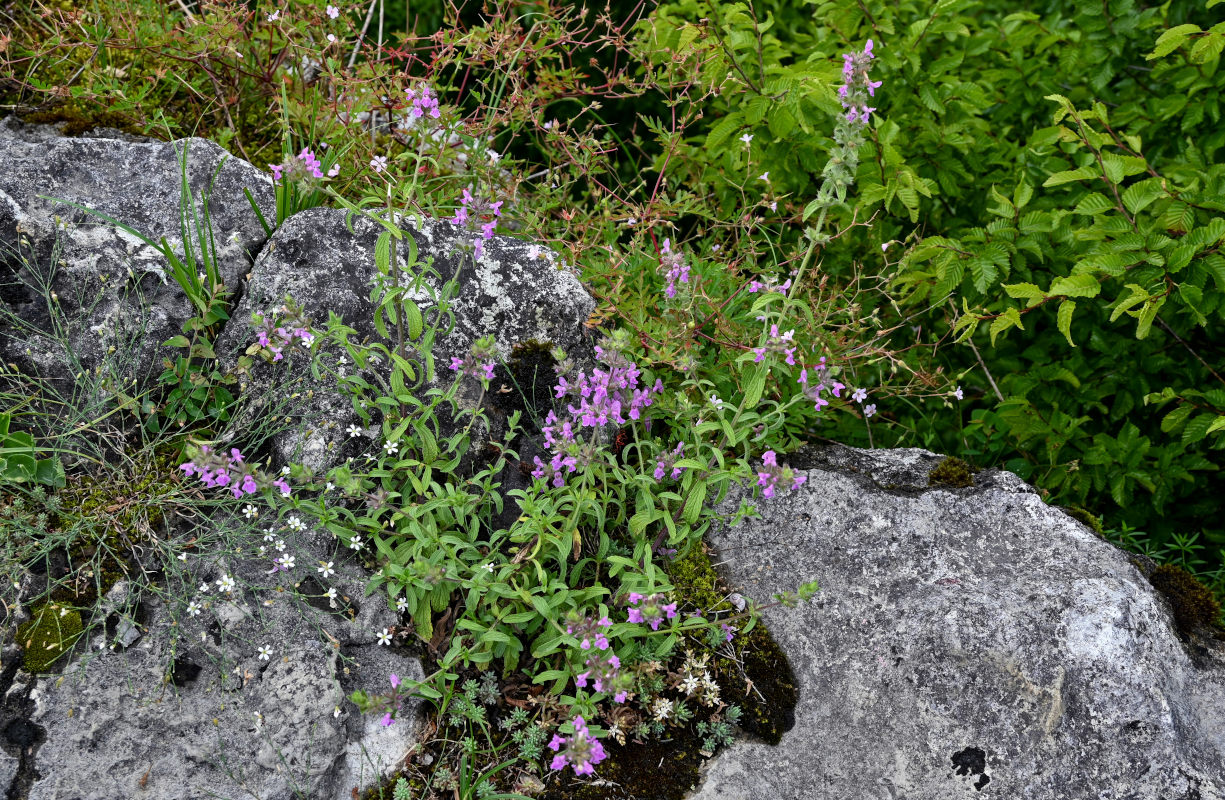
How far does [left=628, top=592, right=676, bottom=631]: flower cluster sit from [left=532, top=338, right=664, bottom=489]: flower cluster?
0.42 metres

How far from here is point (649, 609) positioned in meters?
2.33

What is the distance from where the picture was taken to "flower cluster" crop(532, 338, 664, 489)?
2582 mm

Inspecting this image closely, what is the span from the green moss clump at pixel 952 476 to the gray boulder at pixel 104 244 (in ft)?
8.64

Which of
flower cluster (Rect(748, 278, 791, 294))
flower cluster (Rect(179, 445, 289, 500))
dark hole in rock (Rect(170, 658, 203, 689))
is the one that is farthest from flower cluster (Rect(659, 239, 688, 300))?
dark hole in rock (Rect(170, 658, 203, 689))

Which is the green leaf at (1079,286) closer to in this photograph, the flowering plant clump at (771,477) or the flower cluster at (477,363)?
the flowering plant clump at (771,477)

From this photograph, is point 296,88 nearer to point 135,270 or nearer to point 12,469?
point 135,270

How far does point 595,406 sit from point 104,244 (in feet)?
6.11

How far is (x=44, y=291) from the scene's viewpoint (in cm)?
279

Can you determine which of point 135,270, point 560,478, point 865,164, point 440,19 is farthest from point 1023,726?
point 440,19

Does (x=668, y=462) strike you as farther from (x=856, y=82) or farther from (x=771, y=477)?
(x=856, y=82)

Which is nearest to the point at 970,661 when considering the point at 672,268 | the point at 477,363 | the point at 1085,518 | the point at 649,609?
the point at 1085,518

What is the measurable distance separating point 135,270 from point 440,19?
3.57 metres

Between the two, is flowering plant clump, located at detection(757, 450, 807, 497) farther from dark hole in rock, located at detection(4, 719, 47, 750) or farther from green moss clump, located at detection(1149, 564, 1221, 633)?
dark hole in rock, located at detection(4, 719, 47, 750)

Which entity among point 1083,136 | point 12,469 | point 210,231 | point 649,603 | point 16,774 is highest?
point 1083,136
